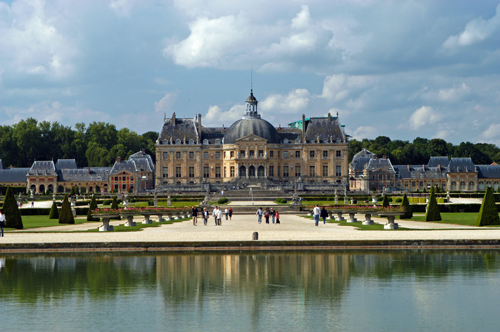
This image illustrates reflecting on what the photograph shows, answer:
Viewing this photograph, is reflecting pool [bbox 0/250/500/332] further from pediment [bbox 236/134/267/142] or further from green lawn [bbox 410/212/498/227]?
pediment [bbox 236/134/267/142]

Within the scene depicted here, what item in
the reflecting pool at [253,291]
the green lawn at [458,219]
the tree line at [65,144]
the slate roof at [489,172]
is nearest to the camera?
the reflecting pool at [253,291]

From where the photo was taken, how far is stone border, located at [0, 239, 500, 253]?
950 inches

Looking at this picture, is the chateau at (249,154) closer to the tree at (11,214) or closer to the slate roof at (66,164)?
the slate roof at (66,164)

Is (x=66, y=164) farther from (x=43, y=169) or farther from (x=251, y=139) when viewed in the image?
(x=251, y=139)

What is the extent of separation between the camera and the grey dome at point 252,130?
317ft

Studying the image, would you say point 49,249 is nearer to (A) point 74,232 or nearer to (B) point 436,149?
(A) point 74,232

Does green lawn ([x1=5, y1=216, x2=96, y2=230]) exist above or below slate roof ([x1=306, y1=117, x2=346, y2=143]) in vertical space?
below

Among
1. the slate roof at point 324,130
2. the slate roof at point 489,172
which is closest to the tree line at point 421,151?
the slate roof at point 489,172

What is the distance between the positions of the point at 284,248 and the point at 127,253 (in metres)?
5.92

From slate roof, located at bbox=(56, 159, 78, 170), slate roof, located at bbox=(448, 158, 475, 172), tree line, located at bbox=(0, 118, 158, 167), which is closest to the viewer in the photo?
slate roof, located at bbox=(448, 158, 475, 172)

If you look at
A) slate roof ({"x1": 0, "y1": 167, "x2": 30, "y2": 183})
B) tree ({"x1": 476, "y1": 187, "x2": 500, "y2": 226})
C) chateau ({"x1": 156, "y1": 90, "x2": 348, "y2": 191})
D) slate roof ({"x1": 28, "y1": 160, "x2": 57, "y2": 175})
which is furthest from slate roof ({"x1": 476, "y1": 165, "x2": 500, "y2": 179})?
tree ({"x1": 476, "y1": 187, "x2": 500, "y2": 226})

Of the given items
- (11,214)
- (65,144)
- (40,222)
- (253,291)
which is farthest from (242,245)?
(65,144)

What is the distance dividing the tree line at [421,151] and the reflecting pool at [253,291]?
345 ft

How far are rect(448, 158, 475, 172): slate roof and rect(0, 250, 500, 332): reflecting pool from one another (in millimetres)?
90460
